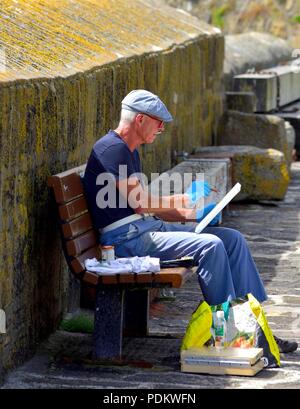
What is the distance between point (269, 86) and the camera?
1487 cm

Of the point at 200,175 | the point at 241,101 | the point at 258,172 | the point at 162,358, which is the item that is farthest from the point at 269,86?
the point at 162,358

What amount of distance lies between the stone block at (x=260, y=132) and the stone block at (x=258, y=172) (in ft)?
3.61

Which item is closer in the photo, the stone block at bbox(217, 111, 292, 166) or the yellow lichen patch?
the yellow lichen patch

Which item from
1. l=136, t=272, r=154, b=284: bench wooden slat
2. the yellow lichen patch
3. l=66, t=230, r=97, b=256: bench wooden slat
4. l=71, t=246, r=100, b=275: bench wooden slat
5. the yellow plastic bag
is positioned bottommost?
the yellow plastic bag

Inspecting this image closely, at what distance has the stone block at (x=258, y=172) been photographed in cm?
1188

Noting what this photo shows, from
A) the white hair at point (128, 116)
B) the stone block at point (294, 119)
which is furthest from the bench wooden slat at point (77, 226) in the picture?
the stone block at point (294, 119)

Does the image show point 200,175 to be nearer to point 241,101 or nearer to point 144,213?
point 144,213

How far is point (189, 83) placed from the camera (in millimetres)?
12008

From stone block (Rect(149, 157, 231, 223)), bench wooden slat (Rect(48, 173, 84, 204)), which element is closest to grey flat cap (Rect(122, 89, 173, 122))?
bench wooden slat (Rect(48, 173, 84, 204))

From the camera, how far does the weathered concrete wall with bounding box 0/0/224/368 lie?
20.6 ft

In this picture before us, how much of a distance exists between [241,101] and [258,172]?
2506mm

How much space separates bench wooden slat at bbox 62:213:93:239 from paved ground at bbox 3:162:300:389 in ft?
2.12

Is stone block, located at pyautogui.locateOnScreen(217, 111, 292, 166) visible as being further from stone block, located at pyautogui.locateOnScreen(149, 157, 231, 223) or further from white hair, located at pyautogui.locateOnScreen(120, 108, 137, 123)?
white hair, located at pyautogui.locateOnScreen(120, 108, 137, 123)
